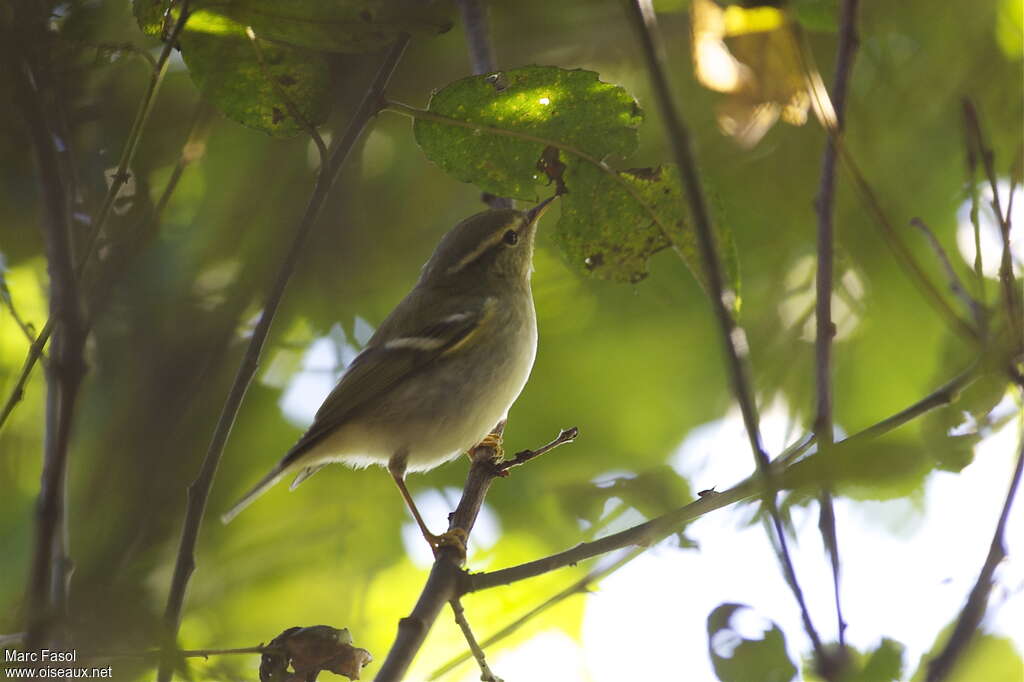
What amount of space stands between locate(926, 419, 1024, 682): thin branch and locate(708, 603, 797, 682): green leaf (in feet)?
1.48

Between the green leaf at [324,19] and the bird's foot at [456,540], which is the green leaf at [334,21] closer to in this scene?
the green leaf at [324,19]

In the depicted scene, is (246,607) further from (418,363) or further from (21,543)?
(418,363)

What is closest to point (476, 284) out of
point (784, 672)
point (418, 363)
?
point (418, 363)

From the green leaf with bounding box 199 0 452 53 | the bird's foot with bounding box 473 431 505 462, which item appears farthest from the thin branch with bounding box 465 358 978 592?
the bird's foot with bounding box 473 431 505 462

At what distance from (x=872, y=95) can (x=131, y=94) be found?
105 inches

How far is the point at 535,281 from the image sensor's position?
4078 millimetres

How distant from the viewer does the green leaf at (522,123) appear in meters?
2.24

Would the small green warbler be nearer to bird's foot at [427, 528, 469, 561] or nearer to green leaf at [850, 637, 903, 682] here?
bird's foot at [427, 528, 469, 561]

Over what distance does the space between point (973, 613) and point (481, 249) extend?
2.71m

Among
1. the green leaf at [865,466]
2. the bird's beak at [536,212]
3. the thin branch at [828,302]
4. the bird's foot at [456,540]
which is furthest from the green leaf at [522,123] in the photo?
the green leaf at [865,466]

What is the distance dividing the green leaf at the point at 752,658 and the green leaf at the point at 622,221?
872 mm

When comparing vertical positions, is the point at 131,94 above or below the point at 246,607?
above

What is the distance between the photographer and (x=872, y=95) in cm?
367

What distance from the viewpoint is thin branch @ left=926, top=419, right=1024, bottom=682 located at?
115 cm
